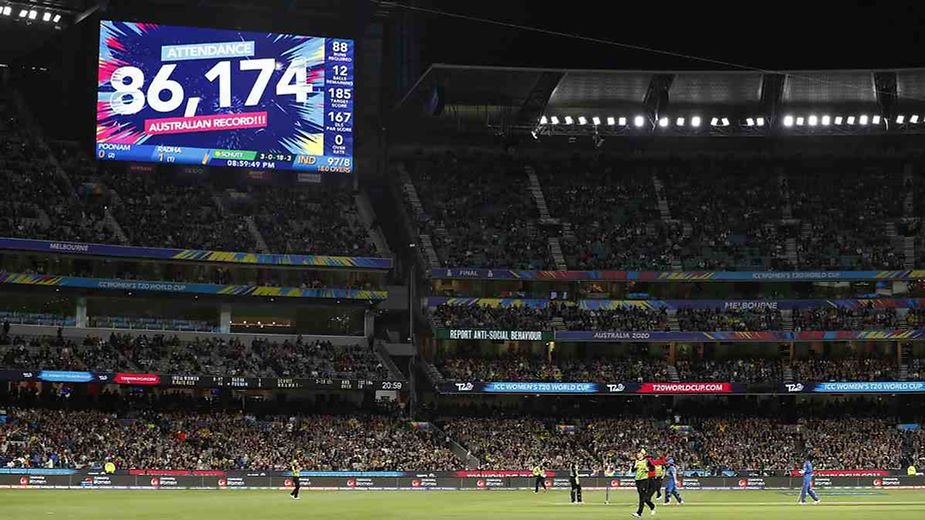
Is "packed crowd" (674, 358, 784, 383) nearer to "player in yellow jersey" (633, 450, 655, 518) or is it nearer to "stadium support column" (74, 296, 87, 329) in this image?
"stadium support column" (74, 296, 87, 329)

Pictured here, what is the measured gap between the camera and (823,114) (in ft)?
289

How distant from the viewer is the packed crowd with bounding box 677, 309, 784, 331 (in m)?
83.9

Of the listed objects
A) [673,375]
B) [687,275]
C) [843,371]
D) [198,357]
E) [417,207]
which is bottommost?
[673,375]

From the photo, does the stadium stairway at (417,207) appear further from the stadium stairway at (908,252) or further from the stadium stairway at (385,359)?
the stadium stairway at (908,252)

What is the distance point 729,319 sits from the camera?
84.4 metres

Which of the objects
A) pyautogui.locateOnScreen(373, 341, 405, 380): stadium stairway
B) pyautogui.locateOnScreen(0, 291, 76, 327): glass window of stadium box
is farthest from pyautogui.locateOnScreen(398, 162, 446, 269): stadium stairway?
pyautogui.locateOnScreen(0, 291, 76, 327): glass window of stadium box

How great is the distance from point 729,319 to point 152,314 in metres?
38.7

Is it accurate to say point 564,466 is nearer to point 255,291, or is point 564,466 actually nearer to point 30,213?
point 255,291

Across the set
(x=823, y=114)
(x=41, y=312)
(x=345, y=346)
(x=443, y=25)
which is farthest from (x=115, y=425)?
(x=823, y=114)

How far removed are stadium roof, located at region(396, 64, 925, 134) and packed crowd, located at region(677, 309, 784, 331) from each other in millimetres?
12996

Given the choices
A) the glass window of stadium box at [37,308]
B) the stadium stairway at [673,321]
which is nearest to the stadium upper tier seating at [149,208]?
the glass window of stadium box at [37,308]

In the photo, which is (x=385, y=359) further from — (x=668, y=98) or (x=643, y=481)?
(x=643, y=481)

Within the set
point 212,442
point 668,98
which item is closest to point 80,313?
point 212,442

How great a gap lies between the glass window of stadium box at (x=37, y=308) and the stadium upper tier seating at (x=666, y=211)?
24.6 meters
